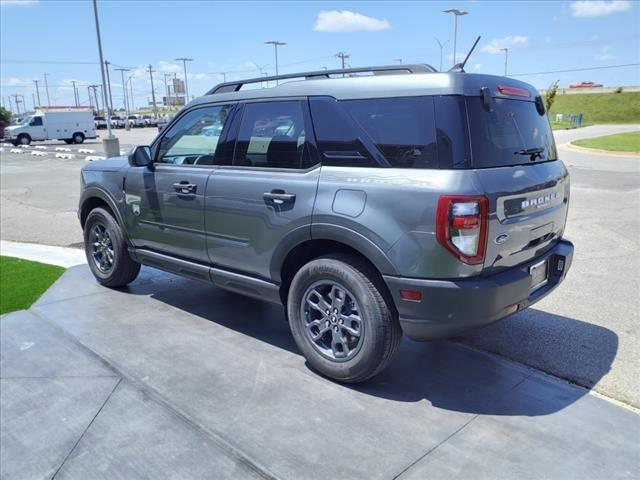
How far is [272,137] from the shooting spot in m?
3.88

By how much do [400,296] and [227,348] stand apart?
168 centimetres

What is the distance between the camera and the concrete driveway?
2732 millimetres

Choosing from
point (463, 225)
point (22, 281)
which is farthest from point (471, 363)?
point (22, 281)

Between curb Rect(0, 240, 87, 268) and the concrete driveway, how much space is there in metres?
2.47

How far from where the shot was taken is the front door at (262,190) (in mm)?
3584

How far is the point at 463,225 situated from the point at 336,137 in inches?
41.8

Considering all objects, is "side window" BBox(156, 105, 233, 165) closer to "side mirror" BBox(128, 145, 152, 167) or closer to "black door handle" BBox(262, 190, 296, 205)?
"side mirror" BBox(128, 145, 152, 167)

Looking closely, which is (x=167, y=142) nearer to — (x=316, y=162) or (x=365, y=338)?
(x=316, y=162)

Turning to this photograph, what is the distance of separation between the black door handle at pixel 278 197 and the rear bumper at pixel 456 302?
0.89 meters

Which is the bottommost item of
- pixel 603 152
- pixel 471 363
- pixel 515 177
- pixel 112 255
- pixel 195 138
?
pixel 603 152

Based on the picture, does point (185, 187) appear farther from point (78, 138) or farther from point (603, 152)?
point (78, 138)

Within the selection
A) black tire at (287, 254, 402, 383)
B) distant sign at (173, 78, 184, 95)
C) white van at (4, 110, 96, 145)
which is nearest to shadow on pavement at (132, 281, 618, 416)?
black tire at (287, 254, 402, 383)

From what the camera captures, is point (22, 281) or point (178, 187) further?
point (22, 281)

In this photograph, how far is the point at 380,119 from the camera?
325 centimetres
